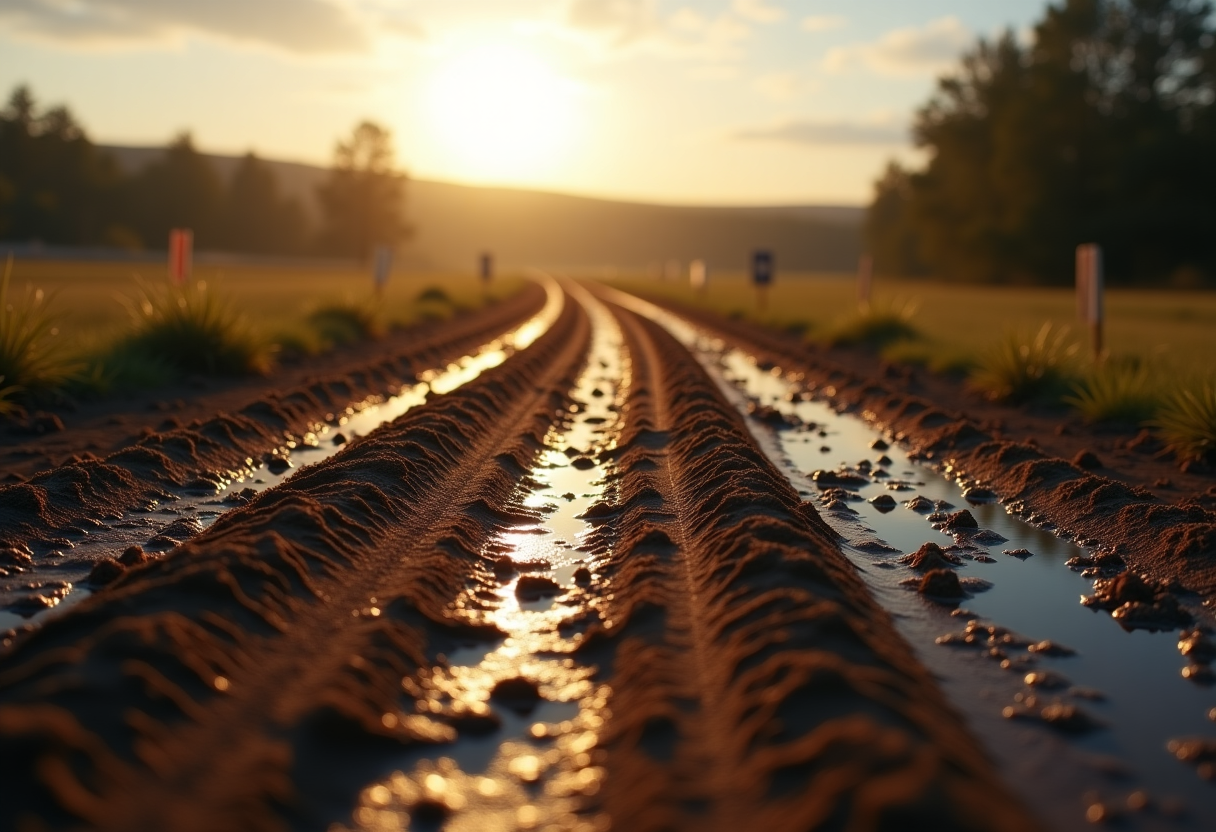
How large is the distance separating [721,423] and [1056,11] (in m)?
53.1

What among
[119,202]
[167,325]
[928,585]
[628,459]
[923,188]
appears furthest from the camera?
[119,202]

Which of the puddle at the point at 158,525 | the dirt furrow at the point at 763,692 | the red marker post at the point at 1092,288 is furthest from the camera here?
the red marker post at the point at 1092,288

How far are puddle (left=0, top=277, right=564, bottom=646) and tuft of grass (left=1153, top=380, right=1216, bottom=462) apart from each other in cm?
643

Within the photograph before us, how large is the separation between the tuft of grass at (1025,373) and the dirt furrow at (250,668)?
25.8 ft

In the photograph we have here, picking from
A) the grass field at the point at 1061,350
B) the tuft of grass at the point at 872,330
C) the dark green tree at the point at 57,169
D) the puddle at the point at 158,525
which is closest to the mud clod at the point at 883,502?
the grass field at the point at 1061,350

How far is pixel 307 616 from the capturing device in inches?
164

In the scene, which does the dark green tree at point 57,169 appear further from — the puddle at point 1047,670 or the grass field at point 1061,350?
the puddle at point 1047,670

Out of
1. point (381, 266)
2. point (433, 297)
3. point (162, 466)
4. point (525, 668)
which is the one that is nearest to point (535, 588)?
point (525, 668)

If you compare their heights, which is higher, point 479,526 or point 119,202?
point 119,202

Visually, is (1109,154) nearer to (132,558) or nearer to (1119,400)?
(1119,400)

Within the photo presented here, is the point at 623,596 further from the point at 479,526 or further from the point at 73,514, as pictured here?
the point at 73,514

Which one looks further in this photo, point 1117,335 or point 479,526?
point 1117,335

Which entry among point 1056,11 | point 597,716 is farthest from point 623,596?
point 1056,11

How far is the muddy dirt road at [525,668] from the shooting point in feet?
9.21
